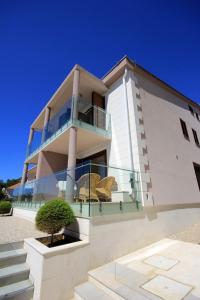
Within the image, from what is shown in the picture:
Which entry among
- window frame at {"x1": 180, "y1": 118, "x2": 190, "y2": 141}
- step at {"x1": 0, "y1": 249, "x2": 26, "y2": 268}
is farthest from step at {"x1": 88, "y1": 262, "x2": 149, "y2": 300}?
window frame at {"x1": 180, "y1": 118, "x2": 190, "y2": 141}

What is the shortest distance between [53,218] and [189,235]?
20.5 ft

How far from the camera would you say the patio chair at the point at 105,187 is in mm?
4904

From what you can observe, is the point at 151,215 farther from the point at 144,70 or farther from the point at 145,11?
the point at 145,11

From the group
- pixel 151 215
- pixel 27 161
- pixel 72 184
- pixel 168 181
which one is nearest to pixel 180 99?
pixel 168 181

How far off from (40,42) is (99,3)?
354 centimetres

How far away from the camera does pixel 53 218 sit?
3447mm

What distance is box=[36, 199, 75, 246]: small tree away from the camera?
343 centimetres

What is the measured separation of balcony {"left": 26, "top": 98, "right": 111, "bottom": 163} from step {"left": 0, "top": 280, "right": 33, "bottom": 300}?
5.44 meters

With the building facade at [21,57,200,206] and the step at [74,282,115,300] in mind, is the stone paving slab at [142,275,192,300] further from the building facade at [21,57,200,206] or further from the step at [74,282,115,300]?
the building facade at [21,57,200,206]

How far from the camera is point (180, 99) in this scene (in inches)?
466

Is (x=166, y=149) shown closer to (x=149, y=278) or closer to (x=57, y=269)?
(x=149, y=278)

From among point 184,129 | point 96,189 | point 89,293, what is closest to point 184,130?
point 184,129

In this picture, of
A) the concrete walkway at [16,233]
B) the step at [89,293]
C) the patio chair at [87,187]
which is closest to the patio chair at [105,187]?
the patio chair at [87,187]

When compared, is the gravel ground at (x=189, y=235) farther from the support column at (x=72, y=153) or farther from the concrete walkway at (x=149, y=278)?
the support column at (x=72, y=153)
